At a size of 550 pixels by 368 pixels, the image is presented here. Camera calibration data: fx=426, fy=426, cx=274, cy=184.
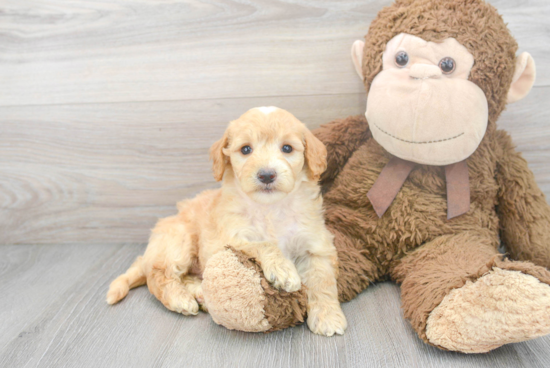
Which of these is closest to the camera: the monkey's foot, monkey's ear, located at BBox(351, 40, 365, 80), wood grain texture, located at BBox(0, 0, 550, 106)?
the monkey's foot

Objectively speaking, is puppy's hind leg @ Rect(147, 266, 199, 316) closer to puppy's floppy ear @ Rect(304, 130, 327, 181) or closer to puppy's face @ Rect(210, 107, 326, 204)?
puppy's face @ Rect(210, 107, 326, 204)

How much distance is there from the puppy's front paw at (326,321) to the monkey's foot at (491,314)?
0.25 m

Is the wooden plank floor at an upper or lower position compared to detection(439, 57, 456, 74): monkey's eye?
lower

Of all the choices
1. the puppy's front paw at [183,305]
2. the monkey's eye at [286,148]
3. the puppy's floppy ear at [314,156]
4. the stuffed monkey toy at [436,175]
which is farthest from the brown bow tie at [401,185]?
the puppy's front paw at [183,305]

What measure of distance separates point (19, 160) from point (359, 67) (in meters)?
1.58

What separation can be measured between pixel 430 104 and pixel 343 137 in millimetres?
406

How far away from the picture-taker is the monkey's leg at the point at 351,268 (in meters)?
1.42

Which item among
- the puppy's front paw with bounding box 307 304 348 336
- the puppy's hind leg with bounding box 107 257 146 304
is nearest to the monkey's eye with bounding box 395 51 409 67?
the puppy's front paw with bounding box 307 304 348 336

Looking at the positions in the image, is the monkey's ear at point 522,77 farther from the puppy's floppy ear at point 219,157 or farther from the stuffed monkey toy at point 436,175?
the puppy's floppy ear at point 219,157

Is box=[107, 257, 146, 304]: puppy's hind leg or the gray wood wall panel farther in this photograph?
the gray wood wall panel

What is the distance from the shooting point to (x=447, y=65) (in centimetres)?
130

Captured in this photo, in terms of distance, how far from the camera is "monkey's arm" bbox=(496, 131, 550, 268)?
1444 mm

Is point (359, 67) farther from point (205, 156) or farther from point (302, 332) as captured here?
point (302, 332)

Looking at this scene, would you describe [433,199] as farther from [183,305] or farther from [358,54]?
[183,305]
